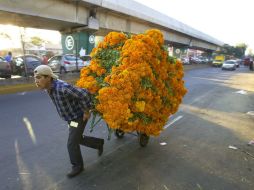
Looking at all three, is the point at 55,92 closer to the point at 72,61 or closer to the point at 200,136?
the point at 200,136

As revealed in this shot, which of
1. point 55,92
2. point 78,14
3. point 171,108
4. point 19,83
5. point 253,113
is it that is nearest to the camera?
point 55,92

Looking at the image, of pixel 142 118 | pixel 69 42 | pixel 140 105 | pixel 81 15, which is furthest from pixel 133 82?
pixel 69 42

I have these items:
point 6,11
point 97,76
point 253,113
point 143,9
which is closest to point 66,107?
point 97,76

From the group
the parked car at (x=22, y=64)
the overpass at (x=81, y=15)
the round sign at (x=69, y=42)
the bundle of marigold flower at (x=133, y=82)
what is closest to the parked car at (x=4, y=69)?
the parked car at (x=22, y=64)

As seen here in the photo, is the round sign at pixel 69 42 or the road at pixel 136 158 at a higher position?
the round sign at pixel 69 42

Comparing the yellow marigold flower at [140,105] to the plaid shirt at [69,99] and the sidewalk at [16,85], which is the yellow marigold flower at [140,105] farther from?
the sidewalk at [16,85]

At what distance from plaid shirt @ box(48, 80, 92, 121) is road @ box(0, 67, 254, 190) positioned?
101 cm

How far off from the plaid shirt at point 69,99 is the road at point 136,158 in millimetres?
1007

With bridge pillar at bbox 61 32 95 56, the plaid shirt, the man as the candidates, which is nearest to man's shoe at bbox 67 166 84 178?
the man

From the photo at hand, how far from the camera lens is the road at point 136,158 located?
4164mm

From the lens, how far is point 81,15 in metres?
23.0

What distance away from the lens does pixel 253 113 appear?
388 inches

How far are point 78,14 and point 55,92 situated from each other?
1991cm

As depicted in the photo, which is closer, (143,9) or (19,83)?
(19,83)
